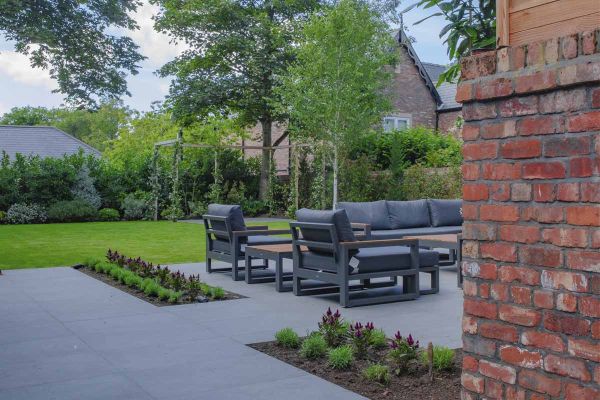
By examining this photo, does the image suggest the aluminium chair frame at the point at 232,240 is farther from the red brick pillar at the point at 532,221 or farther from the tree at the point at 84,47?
the tree at the point at 84,47

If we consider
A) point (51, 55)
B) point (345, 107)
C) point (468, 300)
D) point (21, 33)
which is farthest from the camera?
point (345, 107)

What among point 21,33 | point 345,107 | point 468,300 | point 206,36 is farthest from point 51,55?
point 468,300

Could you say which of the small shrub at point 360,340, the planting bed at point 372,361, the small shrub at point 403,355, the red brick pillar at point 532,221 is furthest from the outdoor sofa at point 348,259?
the red brick pillar at point 532,221

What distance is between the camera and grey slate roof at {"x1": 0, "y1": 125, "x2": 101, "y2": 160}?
3394 centimetres

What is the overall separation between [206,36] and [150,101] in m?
7.19

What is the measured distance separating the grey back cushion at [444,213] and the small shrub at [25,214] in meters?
13.9

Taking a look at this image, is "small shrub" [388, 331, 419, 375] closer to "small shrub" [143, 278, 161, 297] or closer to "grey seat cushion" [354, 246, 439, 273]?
"grey seat cushion" [354, 246, 439, 273]

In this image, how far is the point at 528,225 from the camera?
2598 millimetres

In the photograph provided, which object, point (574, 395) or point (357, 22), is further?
point (357, 22)

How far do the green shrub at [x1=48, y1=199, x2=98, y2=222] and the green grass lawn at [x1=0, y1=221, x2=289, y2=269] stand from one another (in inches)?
62.8

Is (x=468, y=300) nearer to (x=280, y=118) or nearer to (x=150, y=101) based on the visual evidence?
(x=280, y=118)

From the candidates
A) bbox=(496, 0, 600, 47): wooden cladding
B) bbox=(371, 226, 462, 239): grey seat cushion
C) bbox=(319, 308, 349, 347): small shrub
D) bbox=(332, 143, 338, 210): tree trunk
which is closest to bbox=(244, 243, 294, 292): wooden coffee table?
bbox=(371, 226, 462, 239): grey seat cushion

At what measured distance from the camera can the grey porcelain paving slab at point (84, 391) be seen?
3.88 meters

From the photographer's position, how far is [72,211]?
71.0ft
